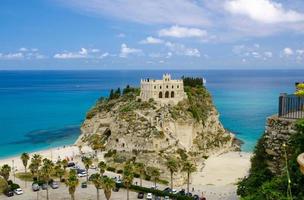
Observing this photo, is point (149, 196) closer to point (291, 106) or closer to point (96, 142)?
point (96, 142)

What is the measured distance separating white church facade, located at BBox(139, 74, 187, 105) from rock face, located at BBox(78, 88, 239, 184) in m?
1.67

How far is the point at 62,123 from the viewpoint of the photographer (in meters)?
126

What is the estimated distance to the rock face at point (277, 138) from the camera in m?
16.3

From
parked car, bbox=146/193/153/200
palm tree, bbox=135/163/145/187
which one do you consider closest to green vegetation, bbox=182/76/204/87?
palm tree, bbox=135/163/145/187

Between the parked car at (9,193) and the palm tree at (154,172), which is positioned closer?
the parked car at (9,193)

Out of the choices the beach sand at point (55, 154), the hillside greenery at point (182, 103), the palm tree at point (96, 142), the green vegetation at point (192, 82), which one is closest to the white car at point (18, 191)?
the beach sand at point (55, 154)

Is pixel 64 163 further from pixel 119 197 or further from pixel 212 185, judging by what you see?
pixel 212 185

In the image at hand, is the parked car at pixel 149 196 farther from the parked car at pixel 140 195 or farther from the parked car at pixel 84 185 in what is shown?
the parked car at pixel 84 185

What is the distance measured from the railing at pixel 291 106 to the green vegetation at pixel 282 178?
1.57 metres

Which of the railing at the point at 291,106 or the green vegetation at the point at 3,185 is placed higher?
the railing at the point at 291,106

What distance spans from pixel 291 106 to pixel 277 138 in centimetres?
149

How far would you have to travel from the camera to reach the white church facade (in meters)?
81.2

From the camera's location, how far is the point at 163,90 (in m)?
82.8

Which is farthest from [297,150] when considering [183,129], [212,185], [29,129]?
[29,129]
